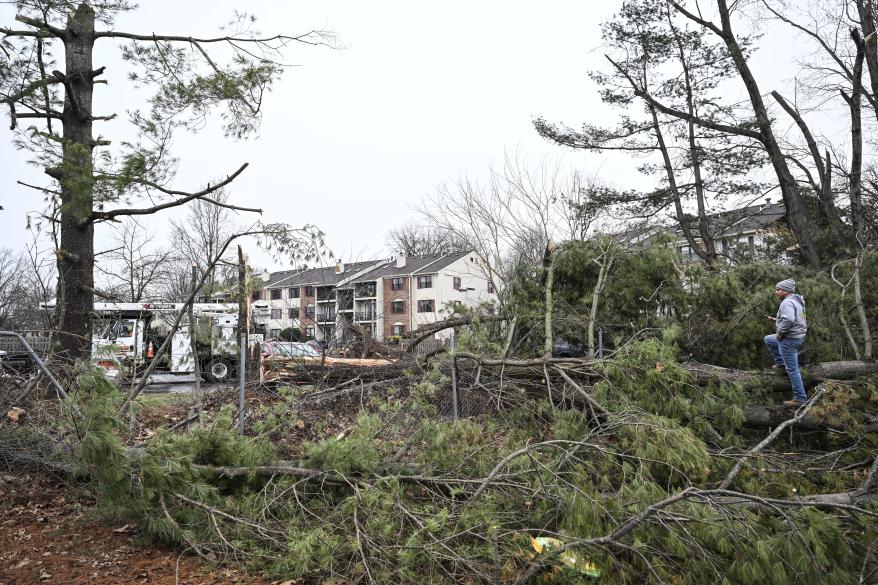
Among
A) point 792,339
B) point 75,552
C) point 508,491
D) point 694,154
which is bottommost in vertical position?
point 75,552

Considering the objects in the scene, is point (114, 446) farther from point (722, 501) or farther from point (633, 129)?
point (633, 129)

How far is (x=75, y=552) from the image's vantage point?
4.18 m

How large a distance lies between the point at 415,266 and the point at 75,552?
42195mm

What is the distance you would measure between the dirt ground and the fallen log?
467cm

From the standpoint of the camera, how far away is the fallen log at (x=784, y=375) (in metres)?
6.07

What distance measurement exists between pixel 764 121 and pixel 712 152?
60.7 inches

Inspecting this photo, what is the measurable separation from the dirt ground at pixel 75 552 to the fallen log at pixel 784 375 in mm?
4665

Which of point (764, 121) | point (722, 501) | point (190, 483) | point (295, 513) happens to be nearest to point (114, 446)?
point (190, 483)

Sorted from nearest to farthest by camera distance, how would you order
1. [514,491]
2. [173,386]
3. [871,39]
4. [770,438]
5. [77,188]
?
[514,491] → [770,438] → [77,188] → [173,386] → [871,39]

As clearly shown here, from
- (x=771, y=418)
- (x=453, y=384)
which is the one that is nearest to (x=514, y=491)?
(x=453, y=384)

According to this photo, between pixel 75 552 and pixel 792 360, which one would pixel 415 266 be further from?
pixel 75 552

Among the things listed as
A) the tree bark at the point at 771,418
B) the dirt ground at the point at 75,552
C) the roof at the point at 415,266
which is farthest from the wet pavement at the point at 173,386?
the roof at the point at 415,266

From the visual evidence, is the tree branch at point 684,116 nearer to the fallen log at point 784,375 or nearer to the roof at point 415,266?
the fallen log at point 784,375

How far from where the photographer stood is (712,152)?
1388cm
